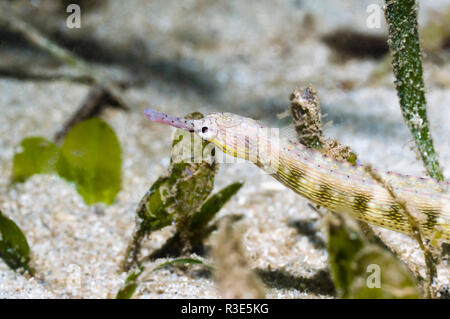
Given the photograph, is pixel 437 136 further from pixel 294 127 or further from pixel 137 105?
pixel 137 105

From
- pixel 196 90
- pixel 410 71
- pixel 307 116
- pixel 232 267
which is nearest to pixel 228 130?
pixel 307 116

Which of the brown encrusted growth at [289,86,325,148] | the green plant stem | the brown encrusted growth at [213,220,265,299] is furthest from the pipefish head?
the green plant stem

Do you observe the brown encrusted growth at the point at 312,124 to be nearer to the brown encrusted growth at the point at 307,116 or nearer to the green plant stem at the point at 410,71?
the brown encrusted growth at the point at 307,116

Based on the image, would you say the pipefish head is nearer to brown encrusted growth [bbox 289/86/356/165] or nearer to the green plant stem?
brown encrusted growth [bbox 289/86/356/165]

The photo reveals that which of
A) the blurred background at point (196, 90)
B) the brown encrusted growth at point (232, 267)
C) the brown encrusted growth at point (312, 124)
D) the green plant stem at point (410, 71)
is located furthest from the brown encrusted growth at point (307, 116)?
the brown encrusted growth at point (232, 267)

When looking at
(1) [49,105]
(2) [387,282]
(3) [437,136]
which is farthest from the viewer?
(1) [49,105]
